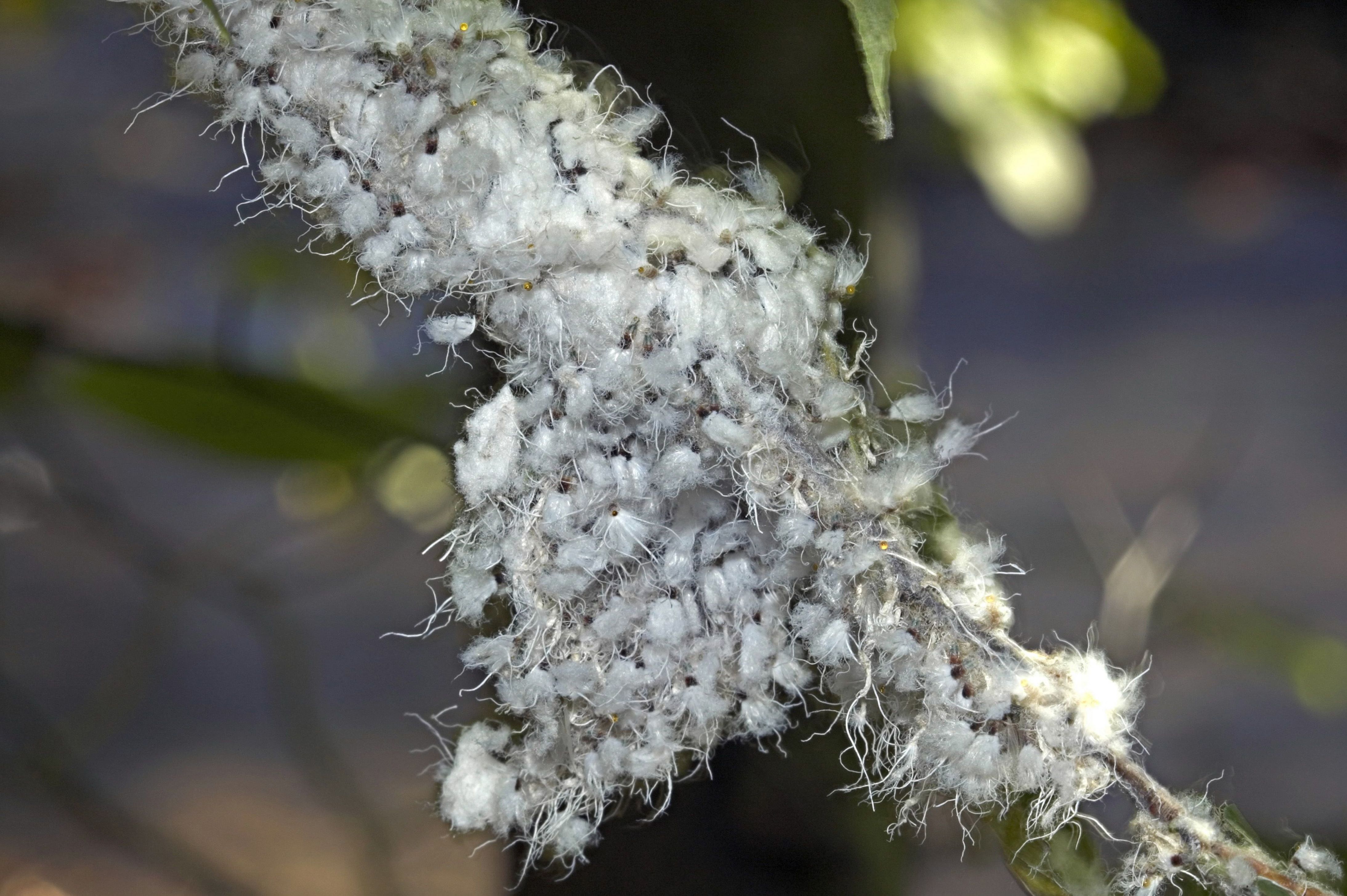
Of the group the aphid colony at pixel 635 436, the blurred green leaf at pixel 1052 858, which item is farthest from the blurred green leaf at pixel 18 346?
the blurred green leaf at pixel 1052 858

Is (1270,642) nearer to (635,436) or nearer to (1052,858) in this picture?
(1052,858)

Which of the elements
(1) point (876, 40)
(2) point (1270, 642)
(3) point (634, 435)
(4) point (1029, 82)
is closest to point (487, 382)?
(3) point (634, 435)

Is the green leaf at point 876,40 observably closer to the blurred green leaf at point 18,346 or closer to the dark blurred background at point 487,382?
the dark blurred background at point 487,382

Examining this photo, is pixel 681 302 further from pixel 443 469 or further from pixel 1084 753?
pixel 1084 753

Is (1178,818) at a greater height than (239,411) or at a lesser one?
greater

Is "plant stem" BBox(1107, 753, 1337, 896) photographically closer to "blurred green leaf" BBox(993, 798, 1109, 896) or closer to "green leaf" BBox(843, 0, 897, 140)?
"blurred green leaf" BBox(993, 798, 1109, 896)

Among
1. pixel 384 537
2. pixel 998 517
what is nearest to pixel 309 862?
pixel 384 537
